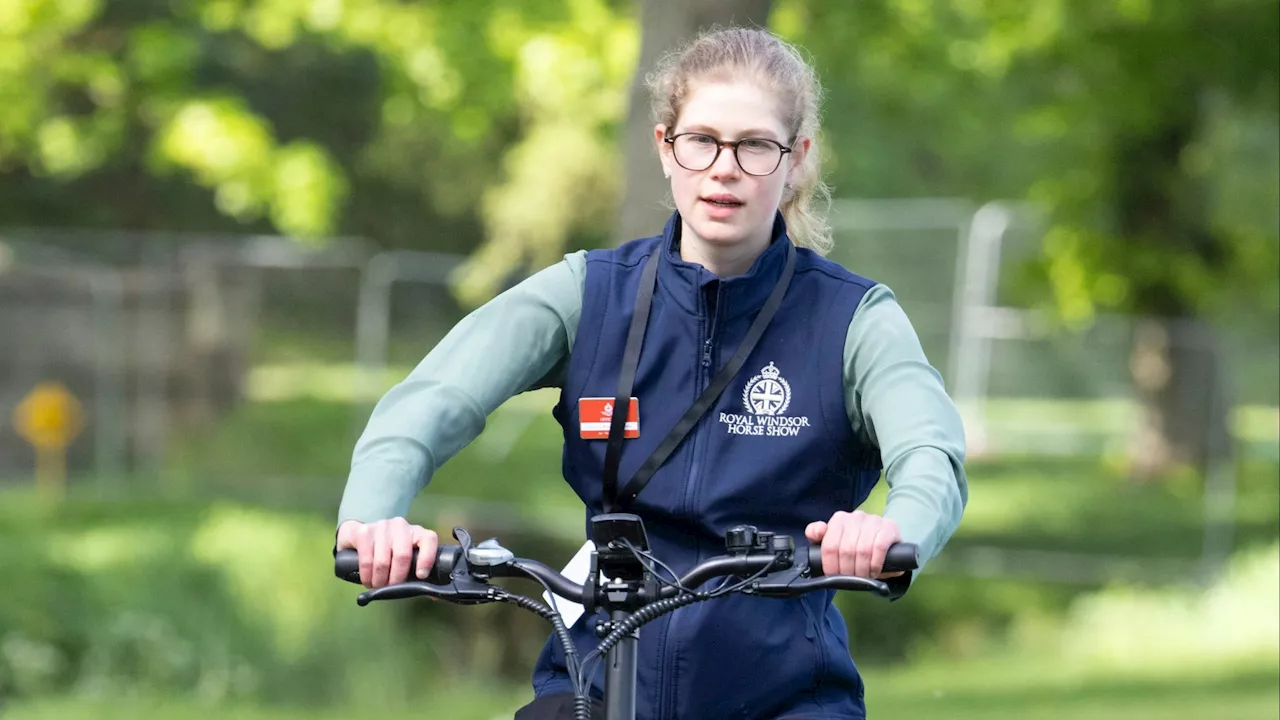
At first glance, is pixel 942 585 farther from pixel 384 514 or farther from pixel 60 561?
pixel 384 514

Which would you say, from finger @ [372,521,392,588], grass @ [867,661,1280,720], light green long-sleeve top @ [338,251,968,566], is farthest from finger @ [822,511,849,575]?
grass @ [867,661,1280,720]

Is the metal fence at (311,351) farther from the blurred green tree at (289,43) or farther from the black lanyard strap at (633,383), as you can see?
the black lanyard strap at (633,383)

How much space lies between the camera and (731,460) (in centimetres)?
321

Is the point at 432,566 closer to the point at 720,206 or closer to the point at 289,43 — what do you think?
the point at 720,206

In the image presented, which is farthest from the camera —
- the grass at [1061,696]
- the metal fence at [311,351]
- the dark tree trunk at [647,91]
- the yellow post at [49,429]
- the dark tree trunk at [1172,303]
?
the dark tree trunk at [1172,303]

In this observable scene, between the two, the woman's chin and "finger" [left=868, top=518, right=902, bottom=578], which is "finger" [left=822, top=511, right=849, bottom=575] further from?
the woman's chin

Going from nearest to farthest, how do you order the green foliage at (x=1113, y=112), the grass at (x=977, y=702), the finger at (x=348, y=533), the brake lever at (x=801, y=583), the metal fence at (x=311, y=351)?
1. the brake lever at (x=801, y=583)
2. the finger at (x=348, y=533)
3. the grass at (x=977, y=702)
4. the green foliage at (x=1113, y=112)
5. the metal fence at (x=311, y=351)

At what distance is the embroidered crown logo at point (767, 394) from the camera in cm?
324

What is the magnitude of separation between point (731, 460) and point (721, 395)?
0.12 m

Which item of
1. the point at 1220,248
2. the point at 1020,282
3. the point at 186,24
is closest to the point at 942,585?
the point at 1020,282

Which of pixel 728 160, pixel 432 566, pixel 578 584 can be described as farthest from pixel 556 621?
pixel 728 160

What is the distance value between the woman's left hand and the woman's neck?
0.73 meters

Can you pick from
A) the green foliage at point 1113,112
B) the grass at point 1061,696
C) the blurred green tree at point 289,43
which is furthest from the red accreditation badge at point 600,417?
the blurred green tree at point 289,43

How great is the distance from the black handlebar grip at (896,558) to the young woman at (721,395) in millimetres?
249
